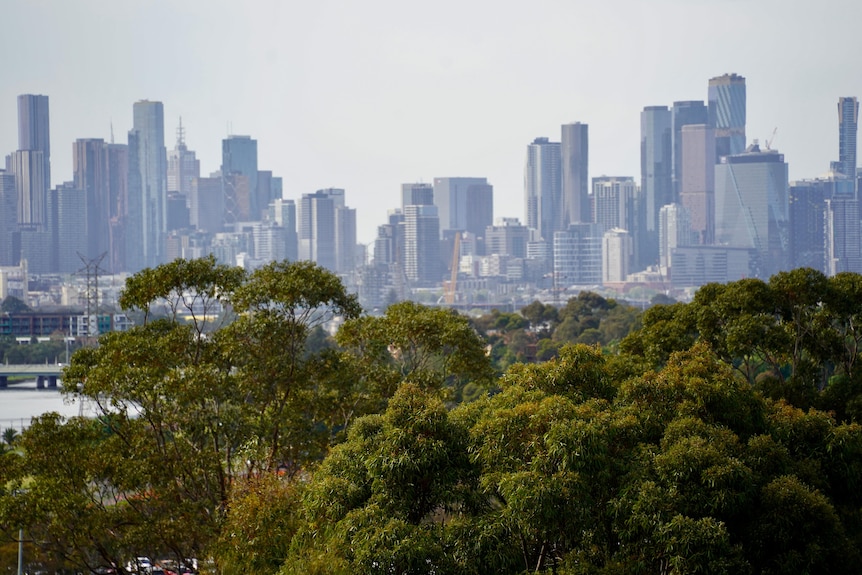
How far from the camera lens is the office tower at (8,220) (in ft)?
392

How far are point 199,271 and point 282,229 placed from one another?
122 metres

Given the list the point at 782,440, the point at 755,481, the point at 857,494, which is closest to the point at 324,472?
the point at 755,481

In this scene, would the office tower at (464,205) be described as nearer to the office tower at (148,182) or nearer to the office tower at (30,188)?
the office tower at (148,182)

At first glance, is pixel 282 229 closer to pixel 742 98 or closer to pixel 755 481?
pixel 742 98

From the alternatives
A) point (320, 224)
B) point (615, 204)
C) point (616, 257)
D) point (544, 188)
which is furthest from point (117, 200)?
point (615, 204)

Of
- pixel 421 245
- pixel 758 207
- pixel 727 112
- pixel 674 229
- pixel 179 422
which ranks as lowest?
pixel 179 422

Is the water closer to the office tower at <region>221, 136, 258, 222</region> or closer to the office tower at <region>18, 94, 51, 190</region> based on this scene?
the office tower at <region>18, 94, 51, 190</region>

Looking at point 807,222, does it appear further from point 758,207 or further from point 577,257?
point 577,257

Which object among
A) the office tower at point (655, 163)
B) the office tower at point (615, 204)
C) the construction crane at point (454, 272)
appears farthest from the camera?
the office tower at point (655, 163)

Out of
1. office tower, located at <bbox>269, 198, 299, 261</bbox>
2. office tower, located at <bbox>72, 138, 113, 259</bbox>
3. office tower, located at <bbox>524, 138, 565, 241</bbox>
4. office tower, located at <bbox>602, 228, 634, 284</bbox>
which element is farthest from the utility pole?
office tower, located at <bbox>524, 138, 565, 241</bbox>

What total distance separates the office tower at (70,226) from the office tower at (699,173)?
206ft

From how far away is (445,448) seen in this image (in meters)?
7.06

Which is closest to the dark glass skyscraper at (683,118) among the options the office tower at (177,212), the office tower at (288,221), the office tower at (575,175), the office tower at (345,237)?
the office tower at (575,175)

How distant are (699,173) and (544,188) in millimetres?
17382
